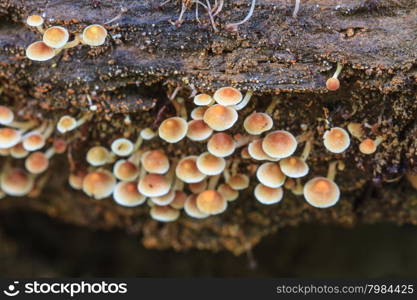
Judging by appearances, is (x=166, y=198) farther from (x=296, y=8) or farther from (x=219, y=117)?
(x=296, y=8)

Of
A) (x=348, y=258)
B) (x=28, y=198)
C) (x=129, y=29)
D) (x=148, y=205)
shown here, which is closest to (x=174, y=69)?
(x=129, y=29)

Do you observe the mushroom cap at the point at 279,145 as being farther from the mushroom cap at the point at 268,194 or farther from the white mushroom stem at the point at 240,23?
the white mushroom stem at the point at 240,23

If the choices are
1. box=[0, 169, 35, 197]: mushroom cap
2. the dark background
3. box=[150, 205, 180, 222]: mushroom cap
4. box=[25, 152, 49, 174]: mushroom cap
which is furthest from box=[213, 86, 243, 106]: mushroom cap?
the dark background

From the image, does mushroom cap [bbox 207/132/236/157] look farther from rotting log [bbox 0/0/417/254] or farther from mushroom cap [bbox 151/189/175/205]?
mushroom cap [bbox 151/189/175/205]

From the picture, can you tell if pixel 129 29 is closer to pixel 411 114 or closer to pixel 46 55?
pixel 46 55

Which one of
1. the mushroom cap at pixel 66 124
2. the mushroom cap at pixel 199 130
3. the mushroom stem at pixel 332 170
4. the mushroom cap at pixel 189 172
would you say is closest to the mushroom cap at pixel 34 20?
the mushroom cap at pixel 66 124

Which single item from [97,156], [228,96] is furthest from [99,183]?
[228,96]

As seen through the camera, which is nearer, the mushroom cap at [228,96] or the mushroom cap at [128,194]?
the mushroom cap at [228,96]
